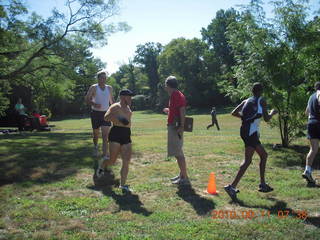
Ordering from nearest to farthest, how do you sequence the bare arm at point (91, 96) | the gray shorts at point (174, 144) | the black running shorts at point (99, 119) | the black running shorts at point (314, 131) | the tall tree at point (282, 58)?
the gray shorts at point (174, 144) < the black running shorts at point (314, 131) < the bare arm at point (91, 96) < the black running shorts at point (99, 119) < the tall tree at point (282, 58)

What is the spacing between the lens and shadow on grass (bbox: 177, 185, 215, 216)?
4.67 m

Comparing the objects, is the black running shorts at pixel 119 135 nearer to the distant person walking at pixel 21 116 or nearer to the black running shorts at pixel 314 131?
the black running shorts at pixel 314 131

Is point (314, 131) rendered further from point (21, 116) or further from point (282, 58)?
point (21, 116)

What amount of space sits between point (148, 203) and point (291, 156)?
581cm

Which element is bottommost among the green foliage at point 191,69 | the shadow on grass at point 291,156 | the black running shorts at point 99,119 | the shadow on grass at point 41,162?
the shadow on grass at point 291,156

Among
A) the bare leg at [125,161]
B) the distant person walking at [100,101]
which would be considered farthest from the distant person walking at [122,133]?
the distant person walking at [100,101]

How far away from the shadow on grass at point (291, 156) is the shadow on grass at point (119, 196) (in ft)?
14.1

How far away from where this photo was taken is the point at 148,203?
16.4 ft

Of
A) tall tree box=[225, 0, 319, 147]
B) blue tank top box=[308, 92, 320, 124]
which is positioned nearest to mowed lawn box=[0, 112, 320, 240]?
blue tank top box=[308, 92, 320, 124]

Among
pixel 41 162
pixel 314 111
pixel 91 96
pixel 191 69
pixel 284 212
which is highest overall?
pixel 191 69

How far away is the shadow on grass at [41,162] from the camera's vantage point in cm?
651

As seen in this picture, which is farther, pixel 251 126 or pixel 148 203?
pixel 251 126

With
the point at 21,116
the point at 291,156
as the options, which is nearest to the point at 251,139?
the point at 291,156

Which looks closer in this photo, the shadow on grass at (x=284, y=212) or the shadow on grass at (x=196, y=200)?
the shadow on grass at (x=284, y=212)
